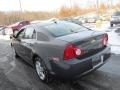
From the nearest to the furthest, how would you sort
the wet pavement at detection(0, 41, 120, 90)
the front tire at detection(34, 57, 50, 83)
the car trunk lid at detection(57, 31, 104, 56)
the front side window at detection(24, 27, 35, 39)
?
1. the car trunk lid at detection(57, 31, 104, 56)
2. the wet pavement at detection(0, 41, 120, 90)
3. the front tire at detection(34, 57, 50, 83)
4. the front side window at detection(24, 27, 35, 39)

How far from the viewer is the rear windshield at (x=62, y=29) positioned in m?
5.36

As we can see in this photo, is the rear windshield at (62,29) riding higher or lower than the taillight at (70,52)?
higher

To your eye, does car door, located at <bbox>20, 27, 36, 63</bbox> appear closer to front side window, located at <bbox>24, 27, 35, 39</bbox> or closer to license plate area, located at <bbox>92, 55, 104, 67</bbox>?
front side window, located at <bbox>24, 27, 35, 39</bbox>

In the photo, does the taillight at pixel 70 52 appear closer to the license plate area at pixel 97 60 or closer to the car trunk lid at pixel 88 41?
the car trunk lid at pixel 88 41

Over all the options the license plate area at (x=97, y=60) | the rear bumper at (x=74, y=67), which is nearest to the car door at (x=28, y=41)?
the rear bumper at (x=74, y=67)

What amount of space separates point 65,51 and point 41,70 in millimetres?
1293

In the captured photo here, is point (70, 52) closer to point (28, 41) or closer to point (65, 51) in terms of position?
point (65, 51)

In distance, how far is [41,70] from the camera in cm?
544

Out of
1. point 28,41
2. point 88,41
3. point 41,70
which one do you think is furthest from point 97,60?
point 28,41

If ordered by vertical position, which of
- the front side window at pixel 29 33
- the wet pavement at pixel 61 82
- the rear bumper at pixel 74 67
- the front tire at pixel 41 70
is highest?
the front side window at pixel 29 33

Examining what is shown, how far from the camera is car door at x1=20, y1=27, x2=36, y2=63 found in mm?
5855

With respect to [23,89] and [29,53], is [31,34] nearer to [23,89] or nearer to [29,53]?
[29,53]

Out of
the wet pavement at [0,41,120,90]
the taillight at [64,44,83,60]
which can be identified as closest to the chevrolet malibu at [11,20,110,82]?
the taillight at [64,44,83,60]

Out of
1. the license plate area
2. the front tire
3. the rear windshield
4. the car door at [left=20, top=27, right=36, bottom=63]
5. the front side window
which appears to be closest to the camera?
the license plate area
